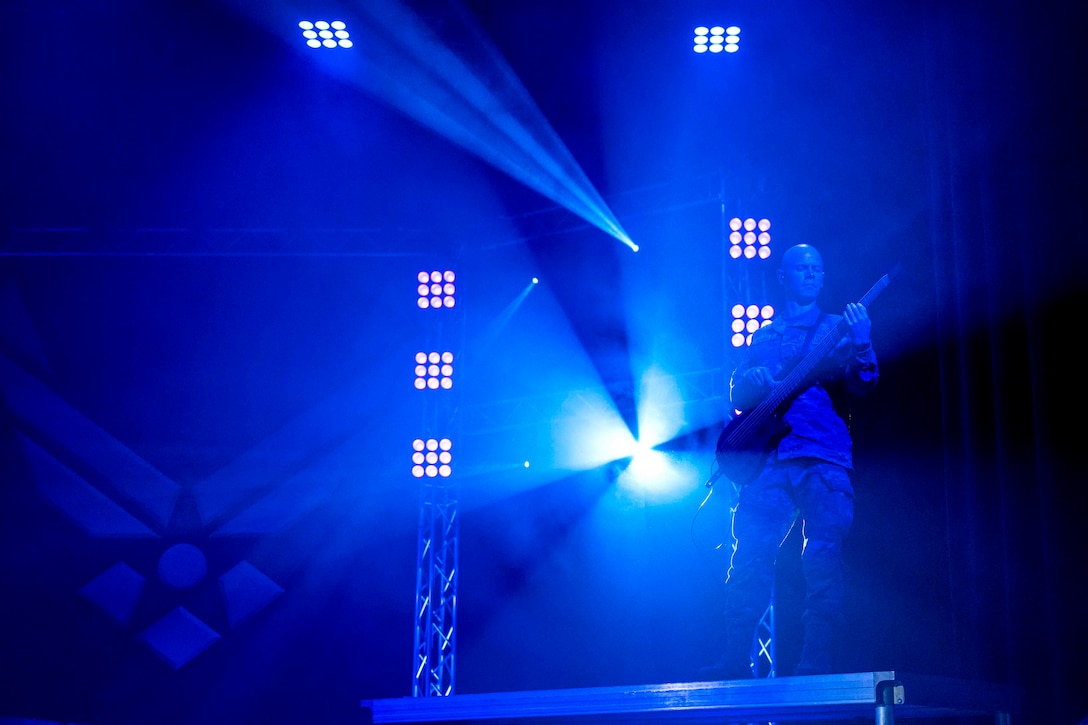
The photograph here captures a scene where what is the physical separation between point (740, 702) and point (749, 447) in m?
1.14

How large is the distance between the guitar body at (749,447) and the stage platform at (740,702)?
88 cm

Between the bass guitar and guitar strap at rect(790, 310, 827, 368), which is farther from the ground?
guitar strap at rect(790, 310, 827, 368)

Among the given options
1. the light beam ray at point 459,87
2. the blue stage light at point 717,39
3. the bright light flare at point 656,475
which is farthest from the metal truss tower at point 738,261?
the bright light flare at point 656,475

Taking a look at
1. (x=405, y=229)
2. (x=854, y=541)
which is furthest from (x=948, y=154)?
(x=405, y=229)

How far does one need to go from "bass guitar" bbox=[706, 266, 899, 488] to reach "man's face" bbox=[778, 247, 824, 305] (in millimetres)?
241

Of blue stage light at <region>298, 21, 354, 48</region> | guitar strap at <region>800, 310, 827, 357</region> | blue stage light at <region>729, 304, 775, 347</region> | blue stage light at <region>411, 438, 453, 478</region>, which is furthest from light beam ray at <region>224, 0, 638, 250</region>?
guitar strap at <region>800, 310, 827, 357</region>

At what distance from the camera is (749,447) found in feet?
12.6

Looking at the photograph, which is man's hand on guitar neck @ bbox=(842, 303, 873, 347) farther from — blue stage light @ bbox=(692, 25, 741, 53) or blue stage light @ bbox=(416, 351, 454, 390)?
blue stage light @ bbox=(416, 351, 454, 390)

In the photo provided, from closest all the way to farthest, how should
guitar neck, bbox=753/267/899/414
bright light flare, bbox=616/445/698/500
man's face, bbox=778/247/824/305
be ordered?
guitar neck, bbox=753/267/899/414
man's face, bbox=778/247/824/305
bright light flare, bbox=616/445/698/500

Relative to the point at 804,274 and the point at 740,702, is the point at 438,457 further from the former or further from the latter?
the point at 740,702

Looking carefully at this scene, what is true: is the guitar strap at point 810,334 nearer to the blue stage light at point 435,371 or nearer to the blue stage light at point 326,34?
the blue stage light at point 326,34

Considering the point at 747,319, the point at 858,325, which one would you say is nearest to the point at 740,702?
the point at 858,325

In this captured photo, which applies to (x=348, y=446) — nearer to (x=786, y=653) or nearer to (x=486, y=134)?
(x=486, y=134)

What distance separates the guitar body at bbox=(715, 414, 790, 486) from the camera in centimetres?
380
